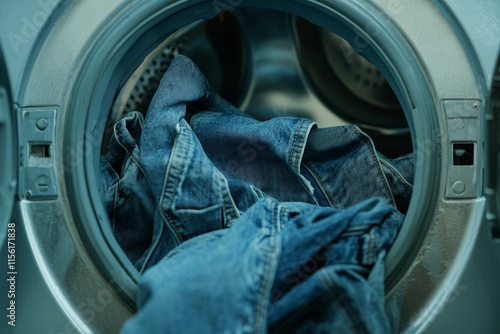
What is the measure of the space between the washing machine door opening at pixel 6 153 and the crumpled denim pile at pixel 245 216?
0.15 meters

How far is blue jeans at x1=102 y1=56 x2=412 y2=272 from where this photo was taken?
0.78 meters

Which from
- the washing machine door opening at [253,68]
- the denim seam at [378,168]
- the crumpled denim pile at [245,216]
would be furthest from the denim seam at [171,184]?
the denim seam at [378,168]

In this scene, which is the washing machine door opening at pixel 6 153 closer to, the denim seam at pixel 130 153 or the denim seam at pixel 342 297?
the denim seam at pixel 130 153

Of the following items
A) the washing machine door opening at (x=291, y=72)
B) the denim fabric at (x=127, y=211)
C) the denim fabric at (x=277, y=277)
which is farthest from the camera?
the washing machine door opening at (x=291, y=72)

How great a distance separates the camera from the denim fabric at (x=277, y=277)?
0.60m

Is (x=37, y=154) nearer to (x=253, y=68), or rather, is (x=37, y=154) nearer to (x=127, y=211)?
(x=127, y=211)

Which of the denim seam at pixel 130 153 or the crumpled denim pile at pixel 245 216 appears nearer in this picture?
the crumpled denim pile at pixel 245 216

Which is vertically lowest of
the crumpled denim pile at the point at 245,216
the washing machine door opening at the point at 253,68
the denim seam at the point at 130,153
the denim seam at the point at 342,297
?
the denim seam at the point at 342,297

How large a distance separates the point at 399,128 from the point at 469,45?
1.05 ft

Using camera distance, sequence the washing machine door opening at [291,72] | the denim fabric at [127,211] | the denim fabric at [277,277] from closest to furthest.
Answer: the denim fabric at [277,277]
the denim fabric at [127,211]
the washing machine door opening at [291,72]

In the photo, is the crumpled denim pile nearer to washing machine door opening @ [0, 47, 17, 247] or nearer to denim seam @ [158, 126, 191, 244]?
denim seam @ [158, 126, 191, 244]

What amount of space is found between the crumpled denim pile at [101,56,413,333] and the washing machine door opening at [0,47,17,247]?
0.15m

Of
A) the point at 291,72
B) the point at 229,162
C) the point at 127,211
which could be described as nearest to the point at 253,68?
the point at 291,72

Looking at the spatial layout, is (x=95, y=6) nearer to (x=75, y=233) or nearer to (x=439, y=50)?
(x=75, y=233)
